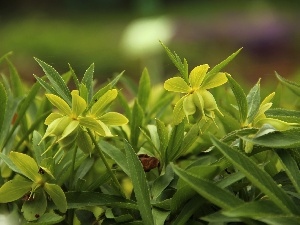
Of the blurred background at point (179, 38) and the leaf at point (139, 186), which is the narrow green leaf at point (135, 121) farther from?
the blurred background at point (179, 38)

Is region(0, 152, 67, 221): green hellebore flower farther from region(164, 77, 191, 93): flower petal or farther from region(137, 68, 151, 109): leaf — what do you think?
region(137, 68, 151, 109): leaf

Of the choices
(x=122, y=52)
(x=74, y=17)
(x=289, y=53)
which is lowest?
(x=289, y=53)

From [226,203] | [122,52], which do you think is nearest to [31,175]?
[226,203]

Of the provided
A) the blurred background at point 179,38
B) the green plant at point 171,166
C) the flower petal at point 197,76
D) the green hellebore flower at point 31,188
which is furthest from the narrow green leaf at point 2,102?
the blurred background at point 179,38

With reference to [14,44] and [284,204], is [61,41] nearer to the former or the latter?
[14,44]

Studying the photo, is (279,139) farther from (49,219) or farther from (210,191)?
(49,219)

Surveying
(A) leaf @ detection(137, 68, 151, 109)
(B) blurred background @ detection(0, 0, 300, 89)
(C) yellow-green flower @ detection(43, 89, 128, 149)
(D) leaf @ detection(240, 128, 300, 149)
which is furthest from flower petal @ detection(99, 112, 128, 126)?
(B) blurred background @ detection(0, 0, 300, 89)
